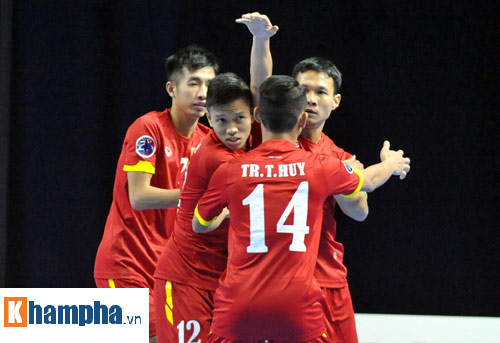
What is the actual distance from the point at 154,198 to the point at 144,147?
0.25 m

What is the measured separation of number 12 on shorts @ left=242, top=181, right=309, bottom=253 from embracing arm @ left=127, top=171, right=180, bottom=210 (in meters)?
0.84

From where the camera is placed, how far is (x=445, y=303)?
4730 mm

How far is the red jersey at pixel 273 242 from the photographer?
7.51 feet

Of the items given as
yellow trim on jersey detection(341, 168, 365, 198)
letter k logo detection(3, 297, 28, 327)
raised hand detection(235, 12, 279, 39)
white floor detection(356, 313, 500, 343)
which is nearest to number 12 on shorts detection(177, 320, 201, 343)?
yellow trim on jersey detection(341, 168, 365, 198)

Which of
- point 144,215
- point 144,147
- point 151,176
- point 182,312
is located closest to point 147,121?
point 144,147

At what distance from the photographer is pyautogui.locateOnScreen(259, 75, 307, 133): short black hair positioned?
239 cm

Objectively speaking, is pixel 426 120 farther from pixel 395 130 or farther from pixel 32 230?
pixel 32 230

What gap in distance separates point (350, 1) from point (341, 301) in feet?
8.18

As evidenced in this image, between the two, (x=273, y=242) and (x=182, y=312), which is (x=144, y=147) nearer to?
(x=182, y=312)

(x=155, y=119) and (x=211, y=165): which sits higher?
(x=155, y=119)

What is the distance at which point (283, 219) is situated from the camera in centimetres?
230

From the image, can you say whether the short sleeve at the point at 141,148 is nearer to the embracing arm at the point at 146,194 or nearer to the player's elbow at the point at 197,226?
the embracing arm at the point at 146,194

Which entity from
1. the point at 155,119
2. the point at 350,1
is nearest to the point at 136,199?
the point at 155,119

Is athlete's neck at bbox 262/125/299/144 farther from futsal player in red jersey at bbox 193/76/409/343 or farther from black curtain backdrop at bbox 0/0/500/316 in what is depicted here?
black curtain backdrop at bbox 0/0/500/316
